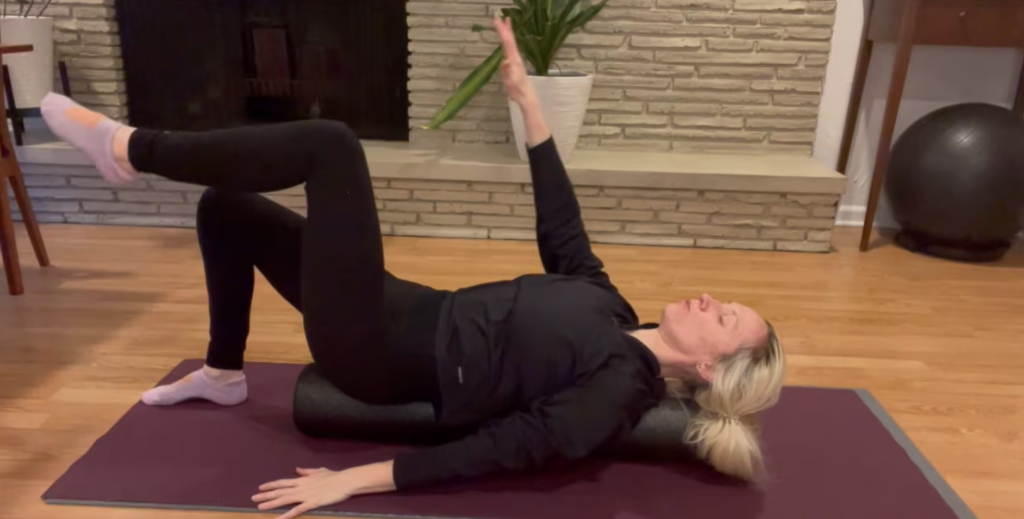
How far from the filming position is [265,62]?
11.1 ft

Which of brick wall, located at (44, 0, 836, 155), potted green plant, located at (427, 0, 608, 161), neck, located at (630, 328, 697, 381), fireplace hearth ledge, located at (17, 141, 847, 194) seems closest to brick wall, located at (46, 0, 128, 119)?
brick wall, located at (44, 0, 836, 155)

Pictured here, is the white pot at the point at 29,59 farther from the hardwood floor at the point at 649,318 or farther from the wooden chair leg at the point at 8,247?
the wooden chair leg at the point at 8,247

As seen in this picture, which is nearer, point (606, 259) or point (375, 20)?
point (606, 259)

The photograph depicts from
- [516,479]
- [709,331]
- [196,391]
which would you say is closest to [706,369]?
[709,331]

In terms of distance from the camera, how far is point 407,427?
1578 millimetres

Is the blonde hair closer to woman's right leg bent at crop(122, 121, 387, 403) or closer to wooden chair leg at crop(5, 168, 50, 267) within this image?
woman's right leg bent at crop(122, 121, 387, 403)

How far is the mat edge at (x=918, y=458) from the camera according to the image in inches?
60.1

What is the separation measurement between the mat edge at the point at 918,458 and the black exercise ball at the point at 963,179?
49.6 inches

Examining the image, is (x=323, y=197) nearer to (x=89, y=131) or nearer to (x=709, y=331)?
(x=89, y=131)

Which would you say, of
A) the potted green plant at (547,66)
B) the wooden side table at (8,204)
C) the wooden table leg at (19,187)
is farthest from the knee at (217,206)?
the potted green plant at (547,66)

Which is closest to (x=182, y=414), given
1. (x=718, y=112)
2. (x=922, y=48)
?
(x=718, y=112)

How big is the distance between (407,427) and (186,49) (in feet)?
7.89

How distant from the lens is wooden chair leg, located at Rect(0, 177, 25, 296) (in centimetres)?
227

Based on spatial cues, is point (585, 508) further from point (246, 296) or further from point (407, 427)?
point (246, 296)
